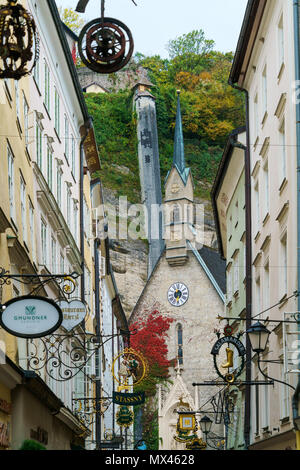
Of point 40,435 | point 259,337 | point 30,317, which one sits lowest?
point 40,435

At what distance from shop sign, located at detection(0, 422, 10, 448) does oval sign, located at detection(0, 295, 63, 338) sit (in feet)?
9.48

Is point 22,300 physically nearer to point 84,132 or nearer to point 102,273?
point 84,132

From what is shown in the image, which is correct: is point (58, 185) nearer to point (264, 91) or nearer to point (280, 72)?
point (264, 91)

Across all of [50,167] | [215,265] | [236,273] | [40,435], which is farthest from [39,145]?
[215,265]

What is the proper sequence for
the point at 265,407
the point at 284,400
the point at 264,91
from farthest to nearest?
the point at 264,91
the point at 265,407
the point at 284,400

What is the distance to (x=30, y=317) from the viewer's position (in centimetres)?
1137

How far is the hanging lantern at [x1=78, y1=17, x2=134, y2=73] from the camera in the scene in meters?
9.45

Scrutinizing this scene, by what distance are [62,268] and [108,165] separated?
66162 mm

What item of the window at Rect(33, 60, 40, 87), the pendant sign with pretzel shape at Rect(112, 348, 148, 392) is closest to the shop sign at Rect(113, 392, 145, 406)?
the pendant sign with pretzel shape at Rect(112, 348, 148, 392)

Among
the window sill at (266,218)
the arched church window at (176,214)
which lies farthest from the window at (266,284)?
the arched church window at (176,214)

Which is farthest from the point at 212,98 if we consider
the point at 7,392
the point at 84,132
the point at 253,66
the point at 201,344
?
the point at 7,392

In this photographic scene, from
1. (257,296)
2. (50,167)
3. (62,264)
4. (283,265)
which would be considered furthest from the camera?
(62,264)

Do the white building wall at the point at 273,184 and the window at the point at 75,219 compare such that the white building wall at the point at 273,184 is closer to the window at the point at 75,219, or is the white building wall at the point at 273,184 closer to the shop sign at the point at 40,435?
the shop sign at the point at 40,435

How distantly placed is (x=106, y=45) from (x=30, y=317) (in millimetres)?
3559
